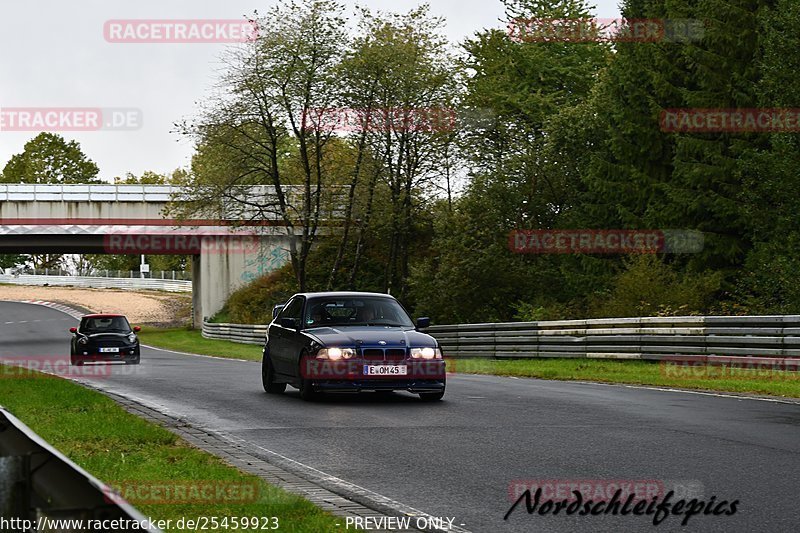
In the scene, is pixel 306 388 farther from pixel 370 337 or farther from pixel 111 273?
pixel 111 273

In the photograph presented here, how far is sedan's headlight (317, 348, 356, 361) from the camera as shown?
15.6 meters

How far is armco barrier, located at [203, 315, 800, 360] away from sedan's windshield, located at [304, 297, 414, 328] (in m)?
7.23

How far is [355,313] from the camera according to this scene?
17109 mm

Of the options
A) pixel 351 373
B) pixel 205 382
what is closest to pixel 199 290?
pixel 205 382

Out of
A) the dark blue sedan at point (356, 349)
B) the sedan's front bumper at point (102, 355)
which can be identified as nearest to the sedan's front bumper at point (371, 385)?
the dark blue sedan at point (356, 349)

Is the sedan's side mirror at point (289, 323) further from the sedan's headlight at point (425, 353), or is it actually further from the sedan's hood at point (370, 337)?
the sedan's headlight at point (425, 353)

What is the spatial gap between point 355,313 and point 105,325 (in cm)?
1721

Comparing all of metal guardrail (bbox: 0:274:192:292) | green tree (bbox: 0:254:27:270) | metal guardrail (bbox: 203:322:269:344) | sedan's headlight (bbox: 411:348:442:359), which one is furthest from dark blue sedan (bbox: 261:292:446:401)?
green tree (bbox: 0:254:27:270)

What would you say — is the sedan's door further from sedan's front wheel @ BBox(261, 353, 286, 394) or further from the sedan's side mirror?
sedan's front wheel @ BBox(261, 353, 286, 394)

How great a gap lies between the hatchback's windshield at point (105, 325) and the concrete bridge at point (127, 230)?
71.0 ft

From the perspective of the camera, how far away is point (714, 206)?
128 feet

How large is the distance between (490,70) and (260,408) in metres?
49.4

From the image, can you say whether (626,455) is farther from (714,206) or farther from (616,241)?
(616,241)

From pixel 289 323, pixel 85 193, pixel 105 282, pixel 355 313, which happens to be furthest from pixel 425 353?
pixel 105 282
